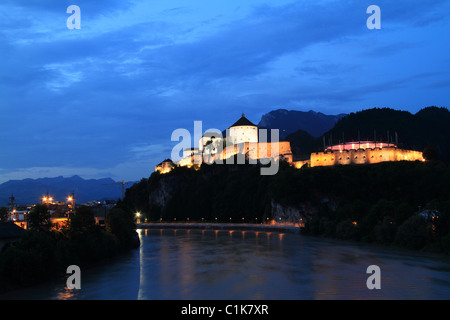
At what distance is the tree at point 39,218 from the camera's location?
77.2ft

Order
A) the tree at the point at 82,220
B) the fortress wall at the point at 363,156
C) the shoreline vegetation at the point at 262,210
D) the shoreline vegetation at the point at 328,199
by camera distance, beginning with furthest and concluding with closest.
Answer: the fortress wall at the point at 363,156
the shoreline vegetation at the point at 328,199
the tree at the point at 82,220
the shoreline vegetation at the point at 262,210

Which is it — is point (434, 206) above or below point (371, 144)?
below

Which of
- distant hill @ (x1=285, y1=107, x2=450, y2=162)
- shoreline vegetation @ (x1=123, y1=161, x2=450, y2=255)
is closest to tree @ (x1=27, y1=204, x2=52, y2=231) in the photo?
shoreline vegetation @ (x1=123, y1=161, x2=450, y2=255)

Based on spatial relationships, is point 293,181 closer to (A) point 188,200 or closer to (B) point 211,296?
(A) point 188,200

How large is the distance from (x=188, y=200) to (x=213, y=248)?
41.7 m

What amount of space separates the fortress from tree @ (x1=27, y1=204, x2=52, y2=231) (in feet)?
138

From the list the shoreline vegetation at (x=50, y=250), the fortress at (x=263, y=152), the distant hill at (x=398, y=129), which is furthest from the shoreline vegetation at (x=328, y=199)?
the shoreline vegetation at (x=50, y=250)

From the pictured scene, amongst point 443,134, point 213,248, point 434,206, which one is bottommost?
point 213,248

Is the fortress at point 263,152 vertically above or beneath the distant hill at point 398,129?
beneath

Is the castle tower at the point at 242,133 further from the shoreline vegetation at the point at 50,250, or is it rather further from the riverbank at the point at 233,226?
the shoreline vegetation at the point at 50,250

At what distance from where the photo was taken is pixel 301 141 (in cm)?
13925
